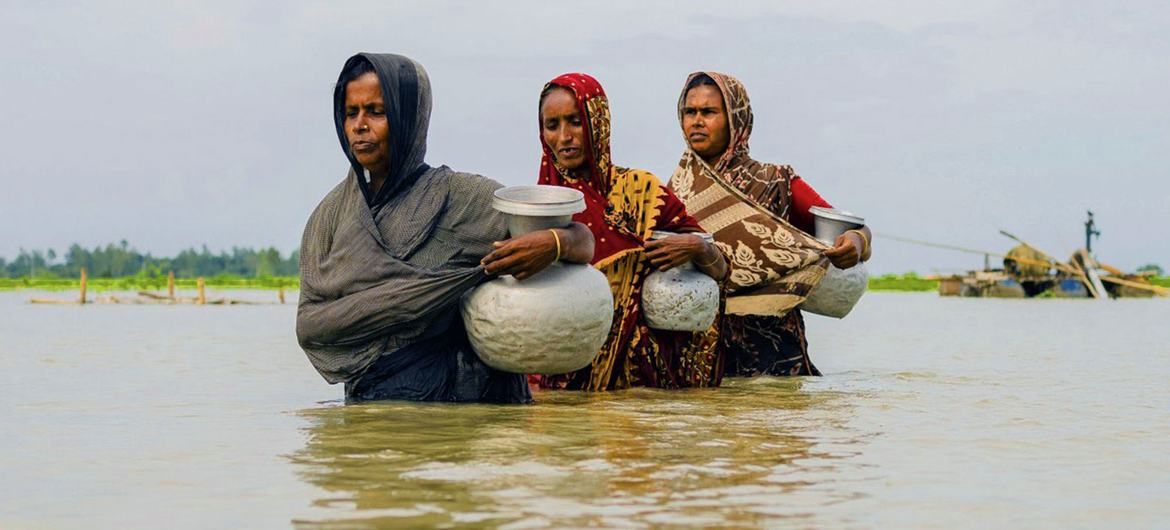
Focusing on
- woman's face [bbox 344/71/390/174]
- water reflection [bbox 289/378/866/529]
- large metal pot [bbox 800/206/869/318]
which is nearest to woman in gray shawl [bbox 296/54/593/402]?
woman's face [bbox 344/71/390/174]

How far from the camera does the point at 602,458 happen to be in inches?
181

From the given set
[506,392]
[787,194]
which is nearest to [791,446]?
[506,392]

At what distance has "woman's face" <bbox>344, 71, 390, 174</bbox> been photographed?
5.67 metres

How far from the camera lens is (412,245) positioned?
5.74 metres

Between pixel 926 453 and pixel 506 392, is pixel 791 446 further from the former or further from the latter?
pixel 506 392

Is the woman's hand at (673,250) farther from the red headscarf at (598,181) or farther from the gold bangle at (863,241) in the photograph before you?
the gold bangle at (863,241)

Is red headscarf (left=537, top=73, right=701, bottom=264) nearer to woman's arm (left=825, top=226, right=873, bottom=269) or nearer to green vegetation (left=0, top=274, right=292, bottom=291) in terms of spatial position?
woman's arm (left=825, top=226, right=873, bottom=269)

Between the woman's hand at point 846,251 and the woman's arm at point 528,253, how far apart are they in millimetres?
2686

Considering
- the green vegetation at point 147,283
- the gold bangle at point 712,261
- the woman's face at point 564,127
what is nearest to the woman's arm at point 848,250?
the gold bangle at point 712,261

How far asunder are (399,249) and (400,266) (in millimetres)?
113

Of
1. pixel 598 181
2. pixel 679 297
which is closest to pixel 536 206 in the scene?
pixel 598 181

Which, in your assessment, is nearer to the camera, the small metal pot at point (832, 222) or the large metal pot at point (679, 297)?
the large metal pot at point (679, 297)

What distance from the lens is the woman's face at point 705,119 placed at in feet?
26.5

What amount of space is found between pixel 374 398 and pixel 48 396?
283cm
